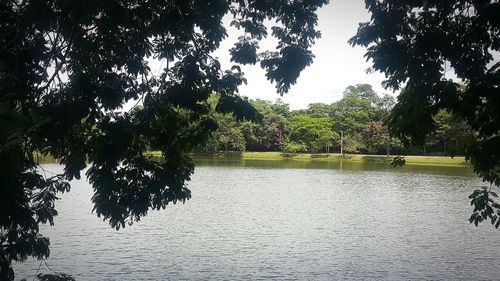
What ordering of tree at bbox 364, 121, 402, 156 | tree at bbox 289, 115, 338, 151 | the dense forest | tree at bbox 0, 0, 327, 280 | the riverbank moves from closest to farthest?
tree at bbox 0, 0, 327, 280
the riverbank
tree at bbox 364, 121, 402, 156
the dense forest
tree at bbox 289, 115, 338, 151

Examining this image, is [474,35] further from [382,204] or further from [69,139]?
[382,204]

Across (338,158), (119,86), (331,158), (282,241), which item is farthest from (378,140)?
(119,86)

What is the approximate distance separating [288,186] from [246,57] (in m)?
23.3

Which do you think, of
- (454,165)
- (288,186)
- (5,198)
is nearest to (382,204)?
(288,186)

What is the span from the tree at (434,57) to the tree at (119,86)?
123 centimetres

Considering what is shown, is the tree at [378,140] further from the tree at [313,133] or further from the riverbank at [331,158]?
the tree at [313,133]

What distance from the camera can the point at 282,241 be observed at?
48.8 feet

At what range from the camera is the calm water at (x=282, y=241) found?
11.5 meters

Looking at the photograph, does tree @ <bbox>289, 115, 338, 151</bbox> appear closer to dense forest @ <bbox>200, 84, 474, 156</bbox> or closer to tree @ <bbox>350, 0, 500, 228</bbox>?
dense forest @ <bbox>200, 84, 474, 156</bbox>

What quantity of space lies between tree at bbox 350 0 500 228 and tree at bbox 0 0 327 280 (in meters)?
1.23

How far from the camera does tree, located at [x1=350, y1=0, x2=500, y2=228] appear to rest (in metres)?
6.04

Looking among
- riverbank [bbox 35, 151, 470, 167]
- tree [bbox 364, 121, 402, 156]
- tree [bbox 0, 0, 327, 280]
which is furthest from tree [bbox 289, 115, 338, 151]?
tree [bbox 0, 0, 327, 280]

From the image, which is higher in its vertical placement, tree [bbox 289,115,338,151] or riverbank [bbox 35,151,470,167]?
tree [bbox 289,115,338,151]

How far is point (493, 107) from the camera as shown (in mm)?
5504
